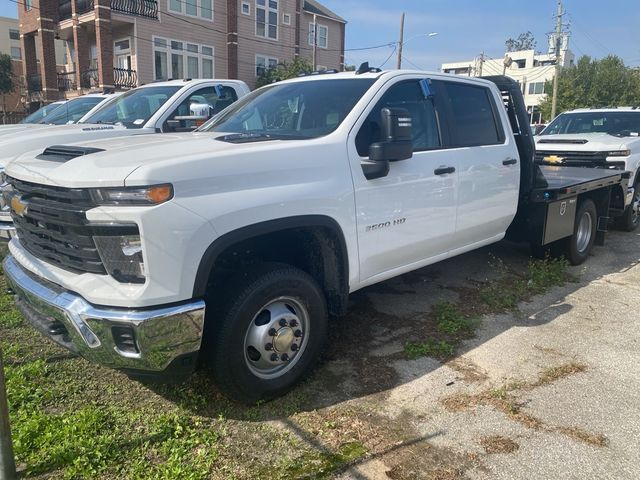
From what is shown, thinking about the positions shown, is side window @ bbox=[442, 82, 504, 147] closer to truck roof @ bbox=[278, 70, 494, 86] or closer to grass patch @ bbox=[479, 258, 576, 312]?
truck roof @ bbox=[278, 70, 494, 86]

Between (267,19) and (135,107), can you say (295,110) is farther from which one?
(267,19)

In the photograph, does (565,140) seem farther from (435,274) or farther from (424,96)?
(424,96)

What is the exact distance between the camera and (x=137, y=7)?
25391 mm

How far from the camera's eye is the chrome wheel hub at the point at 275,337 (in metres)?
3.20

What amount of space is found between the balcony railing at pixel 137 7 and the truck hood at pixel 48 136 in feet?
67.8

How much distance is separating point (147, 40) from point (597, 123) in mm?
21591

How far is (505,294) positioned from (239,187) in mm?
3513

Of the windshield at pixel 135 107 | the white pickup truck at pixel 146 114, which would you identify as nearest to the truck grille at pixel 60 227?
the white pickup truck at pixel 146 114

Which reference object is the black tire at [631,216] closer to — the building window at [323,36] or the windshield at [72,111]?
the windshield at [72,111]

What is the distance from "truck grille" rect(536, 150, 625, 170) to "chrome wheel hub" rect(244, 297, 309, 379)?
6095 millimetres

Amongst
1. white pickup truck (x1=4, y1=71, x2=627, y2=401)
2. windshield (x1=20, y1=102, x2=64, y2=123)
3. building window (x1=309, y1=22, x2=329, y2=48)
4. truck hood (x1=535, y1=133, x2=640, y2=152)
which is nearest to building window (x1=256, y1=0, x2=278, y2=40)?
building window (x1=309, y1=22, x2=329, y2=48)

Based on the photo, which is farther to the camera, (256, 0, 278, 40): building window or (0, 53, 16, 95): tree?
(0, 53, 16, 95): tree

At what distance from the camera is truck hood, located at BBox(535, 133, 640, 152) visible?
8.30 m

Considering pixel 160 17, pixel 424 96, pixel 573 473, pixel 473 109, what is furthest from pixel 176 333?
pixel 160 17
